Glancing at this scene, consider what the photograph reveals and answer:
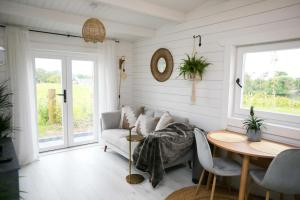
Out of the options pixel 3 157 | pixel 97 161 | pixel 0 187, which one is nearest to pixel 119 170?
pixel 97 161

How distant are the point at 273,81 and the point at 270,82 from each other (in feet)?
0.12

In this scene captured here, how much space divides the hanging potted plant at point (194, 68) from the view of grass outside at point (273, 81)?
0.59 meters

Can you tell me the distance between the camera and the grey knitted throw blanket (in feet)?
8.64

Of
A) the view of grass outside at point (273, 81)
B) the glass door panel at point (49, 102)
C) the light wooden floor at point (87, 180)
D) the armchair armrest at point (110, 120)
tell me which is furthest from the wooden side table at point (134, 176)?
the glass door panel at point (49, 102)

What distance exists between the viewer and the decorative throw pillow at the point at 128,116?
3.86 metres

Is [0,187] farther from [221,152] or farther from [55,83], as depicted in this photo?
[55,83]

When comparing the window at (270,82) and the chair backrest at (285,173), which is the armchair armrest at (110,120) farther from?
the chair backrest at (285,173)

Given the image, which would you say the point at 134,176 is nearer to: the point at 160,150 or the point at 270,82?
the point at 160,150

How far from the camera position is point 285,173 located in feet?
5.61

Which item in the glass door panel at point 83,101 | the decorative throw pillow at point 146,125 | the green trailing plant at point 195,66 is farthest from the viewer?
the glass door panel at point 83,101

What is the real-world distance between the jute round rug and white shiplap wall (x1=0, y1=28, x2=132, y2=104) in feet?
8.33

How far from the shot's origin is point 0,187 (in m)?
1.15

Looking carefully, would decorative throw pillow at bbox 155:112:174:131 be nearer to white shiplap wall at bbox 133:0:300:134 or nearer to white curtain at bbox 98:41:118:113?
white shiplap wall at bbox 133:0:300:134

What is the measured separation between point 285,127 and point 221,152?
35.0 inches
